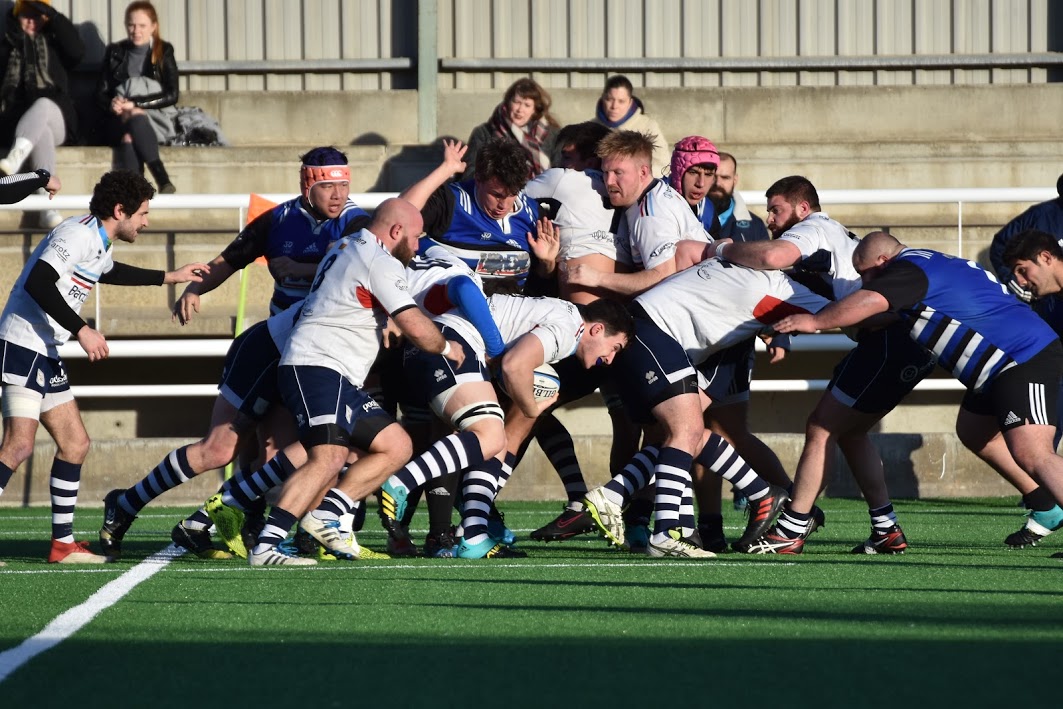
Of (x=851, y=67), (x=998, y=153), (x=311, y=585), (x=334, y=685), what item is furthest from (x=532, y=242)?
(x=851, y=67)

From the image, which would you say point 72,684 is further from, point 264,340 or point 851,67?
point 851,67

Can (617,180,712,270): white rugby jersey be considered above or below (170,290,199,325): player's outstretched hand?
above

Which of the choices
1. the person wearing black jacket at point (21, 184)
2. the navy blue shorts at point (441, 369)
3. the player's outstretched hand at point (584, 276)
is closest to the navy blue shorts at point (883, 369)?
the player's outstretched hand at point (584, 276)

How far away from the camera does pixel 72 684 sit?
154 inches

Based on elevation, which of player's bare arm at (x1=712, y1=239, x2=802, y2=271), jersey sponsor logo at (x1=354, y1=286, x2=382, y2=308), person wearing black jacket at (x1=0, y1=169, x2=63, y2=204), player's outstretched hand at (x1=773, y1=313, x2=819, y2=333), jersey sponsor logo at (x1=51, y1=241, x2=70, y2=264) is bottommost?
player's outstretched hand at (x1=773, y1=313, x2=819, y2=333)

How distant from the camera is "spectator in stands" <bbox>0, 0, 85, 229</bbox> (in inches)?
513

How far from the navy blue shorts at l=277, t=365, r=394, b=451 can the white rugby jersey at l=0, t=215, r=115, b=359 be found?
1.18 m

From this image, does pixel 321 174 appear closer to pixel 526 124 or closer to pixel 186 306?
pixel 186 306

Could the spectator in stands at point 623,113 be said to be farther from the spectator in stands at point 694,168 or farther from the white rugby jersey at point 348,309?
the white rugby jersey at point 348,309

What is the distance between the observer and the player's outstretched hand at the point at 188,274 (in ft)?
26.3

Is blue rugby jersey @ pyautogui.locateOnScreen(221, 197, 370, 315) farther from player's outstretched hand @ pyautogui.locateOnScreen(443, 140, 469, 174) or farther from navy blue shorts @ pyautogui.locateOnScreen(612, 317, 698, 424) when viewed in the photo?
navy blue shorts @ pyautogui.locateOnScreen(612, 317, 698, 424)

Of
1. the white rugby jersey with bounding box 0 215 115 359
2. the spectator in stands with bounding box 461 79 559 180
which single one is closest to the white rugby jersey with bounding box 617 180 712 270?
the white rugby jersey with bounding box 0 215 115 359

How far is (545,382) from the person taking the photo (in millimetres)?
7645

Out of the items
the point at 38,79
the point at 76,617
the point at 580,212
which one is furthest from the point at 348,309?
the point at 38,79
